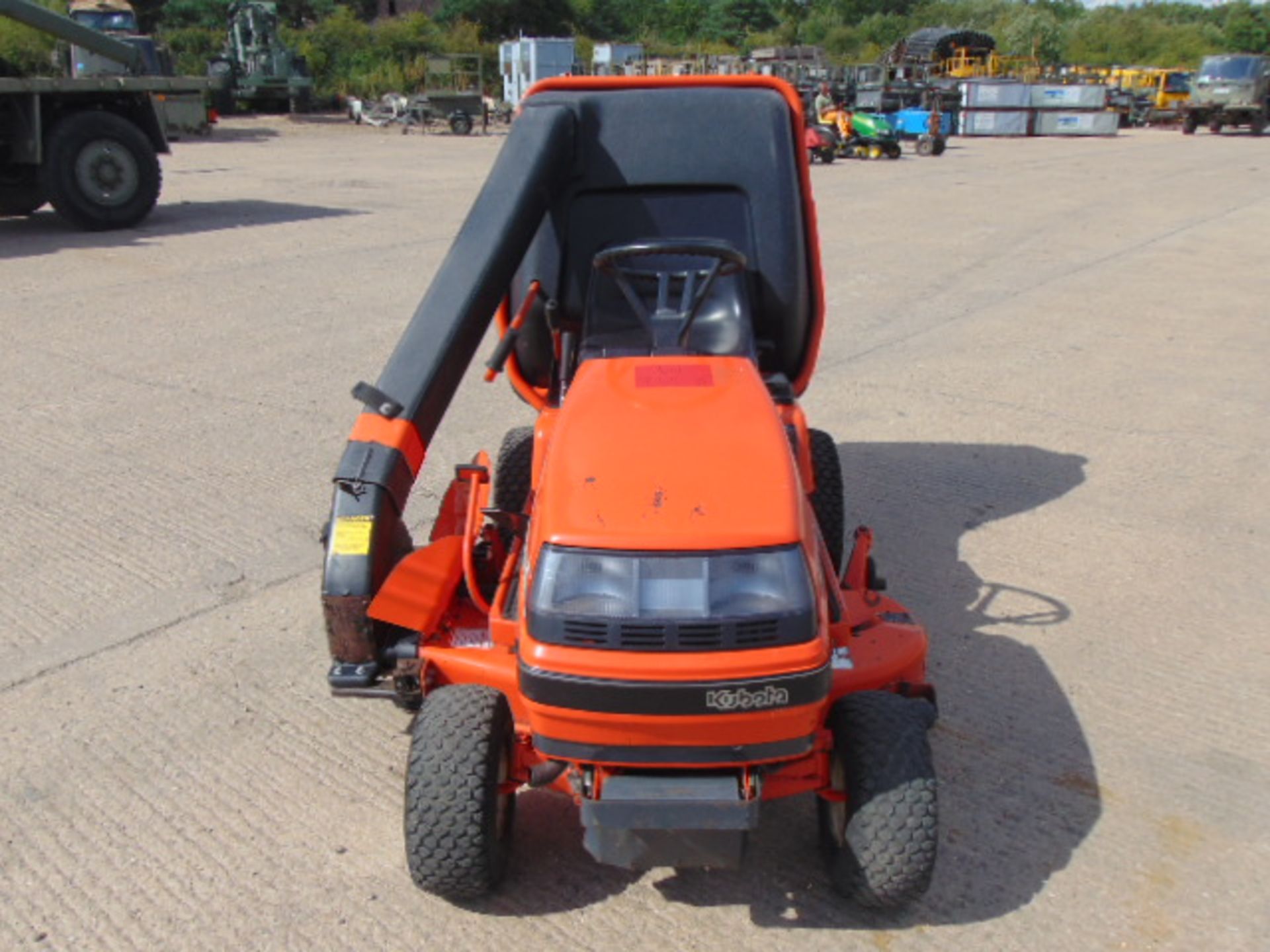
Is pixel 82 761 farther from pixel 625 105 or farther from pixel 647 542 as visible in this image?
pixel 625 105

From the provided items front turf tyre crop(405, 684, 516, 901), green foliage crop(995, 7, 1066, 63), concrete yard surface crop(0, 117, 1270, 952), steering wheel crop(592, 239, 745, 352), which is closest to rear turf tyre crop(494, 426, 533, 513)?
steering wheel crop(592, 239, 745, 352)

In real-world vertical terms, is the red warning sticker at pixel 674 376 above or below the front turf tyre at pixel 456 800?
above

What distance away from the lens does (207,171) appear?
1880 cm

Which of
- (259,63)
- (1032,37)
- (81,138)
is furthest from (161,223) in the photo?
(1032,37)

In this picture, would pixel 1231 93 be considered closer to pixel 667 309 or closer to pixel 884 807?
pixel 667 309

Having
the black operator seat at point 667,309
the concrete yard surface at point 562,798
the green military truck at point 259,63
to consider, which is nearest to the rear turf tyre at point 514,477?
→ the black operator seat at point 667,309

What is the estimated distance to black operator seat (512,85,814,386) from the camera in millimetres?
4242

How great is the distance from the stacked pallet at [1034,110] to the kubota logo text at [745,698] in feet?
115

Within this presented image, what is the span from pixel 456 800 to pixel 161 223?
38.2ft

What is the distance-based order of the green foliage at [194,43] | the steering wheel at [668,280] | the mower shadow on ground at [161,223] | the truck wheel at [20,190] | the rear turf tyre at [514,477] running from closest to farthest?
the steering wheel at [668,280], the rear turf tyre at [514,477], the mower shadow on ground at [161,223], the truck wheel at [20,190], the green foliage at [194,43]

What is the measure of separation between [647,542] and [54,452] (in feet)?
13.9

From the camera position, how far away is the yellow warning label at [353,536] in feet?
10.8

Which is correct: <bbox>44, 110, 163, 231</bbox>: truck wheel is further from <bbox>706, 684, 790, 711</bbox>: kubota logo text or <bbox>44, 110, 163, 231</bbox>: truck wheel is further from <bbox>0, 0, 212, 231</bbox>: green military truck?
<bbox>706, 684, 790, 711</bbox>: kubota logo text

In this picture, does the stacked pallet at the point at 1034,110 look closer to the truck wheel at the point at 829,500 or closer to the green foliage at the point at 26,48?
the green foliage at the point at 26,48
